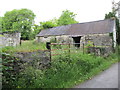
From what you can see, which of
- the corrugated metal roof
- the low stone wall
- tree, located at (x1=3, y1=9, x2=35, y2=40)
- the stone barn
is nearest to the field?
the low stone wall

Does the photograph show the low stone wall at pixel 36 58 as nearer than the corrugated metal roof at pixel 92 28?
Yes

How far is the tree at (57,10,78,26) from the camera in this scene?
1647 inches

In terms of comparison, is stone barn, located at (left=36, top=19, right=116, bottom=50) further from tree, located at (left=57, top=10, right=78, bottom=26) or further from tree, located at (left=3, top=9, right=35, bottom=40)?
tree, located at (left=57, top=10, right=78, bottom=26)

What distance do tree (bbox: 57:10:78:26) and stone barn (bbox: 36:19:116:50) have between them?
2210 centimetres

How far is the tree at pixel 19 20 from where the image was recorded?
3488cm

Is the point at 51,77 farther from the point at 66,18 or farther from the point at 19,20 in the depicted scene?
the point at 66,18

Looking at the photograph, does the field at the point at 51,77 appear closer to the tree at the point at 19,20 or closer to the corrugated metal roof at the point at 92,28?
the corrugated metal roof at the point at 92,28

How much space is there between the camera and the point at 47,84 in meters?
3.79

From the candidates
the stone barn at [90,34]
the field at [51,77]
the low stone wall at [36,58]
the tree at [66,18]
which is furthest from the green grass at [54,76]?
the tree at [66,18]

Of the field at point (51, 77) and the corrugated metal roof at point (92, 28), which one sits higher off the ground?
the corrugated metal roof at point (92, 28)

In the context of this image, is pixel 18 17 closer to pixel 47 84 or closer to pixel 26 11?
pixel 26 11

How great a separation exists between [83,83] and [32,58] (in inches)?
98.1

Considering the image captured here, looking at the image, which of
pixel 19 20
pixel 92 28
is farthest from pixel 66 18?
pixel 92 28

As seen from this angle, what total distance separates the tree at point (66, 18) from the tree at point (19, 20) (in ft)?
38.4
